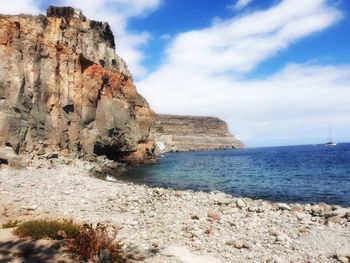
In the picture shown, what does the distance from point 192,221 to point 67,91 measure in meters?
35.8

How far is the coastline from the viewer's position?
12.6 metres

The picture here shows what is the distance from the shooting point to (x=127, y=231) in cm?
1491

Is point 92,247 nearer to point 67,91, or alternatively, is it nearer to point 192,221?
point 192,221

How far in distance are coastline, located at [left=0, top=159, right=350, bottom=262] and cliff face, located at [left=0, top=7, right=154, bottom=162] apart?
1609 centimetres

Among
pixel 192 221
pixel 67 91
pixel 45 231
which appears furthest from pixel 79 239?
pixel 67 91

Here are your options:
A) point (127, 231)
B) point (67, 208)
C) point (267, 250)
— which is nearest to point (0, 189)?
point (67, 208)

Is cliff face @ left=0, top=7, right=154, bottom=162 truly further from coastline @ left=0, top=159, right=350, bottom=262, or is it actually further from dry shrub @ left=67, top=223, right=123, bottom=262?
dry shrub @ left=67, top=223, right=123, bottom=262

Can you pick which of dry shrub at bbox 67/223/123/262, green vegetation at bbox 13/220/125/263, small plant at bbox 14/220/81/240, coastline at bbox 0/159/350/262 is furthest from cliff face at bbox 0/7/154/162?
dry shrub at bbox 67/223/123/262

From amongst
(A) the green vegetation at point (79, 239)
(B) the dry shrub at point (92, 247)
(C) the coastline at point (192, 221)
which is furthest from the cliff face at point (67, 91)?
(B) the dry shrub at point (92, 247)

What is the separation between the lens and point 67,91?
47719mm

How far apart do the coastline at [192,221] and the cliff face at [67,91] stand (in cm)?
1609

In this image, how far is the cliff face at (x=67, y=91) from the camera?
128 ft

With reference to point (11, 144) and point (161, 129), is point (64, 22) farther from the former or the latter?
point (161, 129)

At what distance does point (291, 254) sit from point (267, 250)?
81 cm
